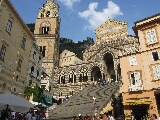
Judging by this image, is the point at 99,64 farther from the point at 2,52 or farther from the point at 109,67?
the point at 2,52

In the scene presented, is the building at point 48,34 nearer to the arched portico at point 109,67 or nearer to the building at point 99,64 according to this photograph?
the building at point 99,64

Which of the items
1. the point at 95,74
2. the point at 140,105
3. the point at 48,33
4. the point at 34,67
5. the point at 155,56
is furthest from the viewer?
the point at 48,33

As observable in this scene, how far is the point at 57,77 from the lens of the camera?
155ft

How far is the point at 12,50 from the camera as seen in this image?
2222 cm

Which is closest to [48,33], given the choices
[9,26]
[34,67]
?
[34,67]

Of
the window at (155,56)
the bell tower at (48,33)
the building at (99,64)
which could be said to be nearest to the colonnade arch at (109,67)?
the building at (99,64)

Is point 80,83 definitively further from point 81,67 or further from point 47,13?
point 47,13

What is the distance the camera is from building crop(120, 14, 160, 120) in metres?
21.0

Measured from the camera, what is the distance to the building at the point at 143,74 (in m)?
21.0

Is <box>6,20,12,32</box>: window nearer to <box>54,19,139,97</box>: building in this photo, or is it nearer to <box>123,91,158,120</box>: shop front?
<box>123,91,158,120</box>: shop front

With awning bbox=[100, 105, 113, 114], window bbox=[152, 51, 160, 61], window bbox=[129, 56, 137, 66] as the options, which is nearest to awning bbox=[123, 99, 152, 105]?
awning bbox=[100, 105, 113, 114]

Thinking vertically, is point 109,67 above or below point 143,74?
above

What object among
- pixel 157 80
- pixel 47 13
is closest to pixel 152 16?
pixel 157 80

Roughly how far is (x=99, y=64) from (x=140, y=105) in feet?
72.4
